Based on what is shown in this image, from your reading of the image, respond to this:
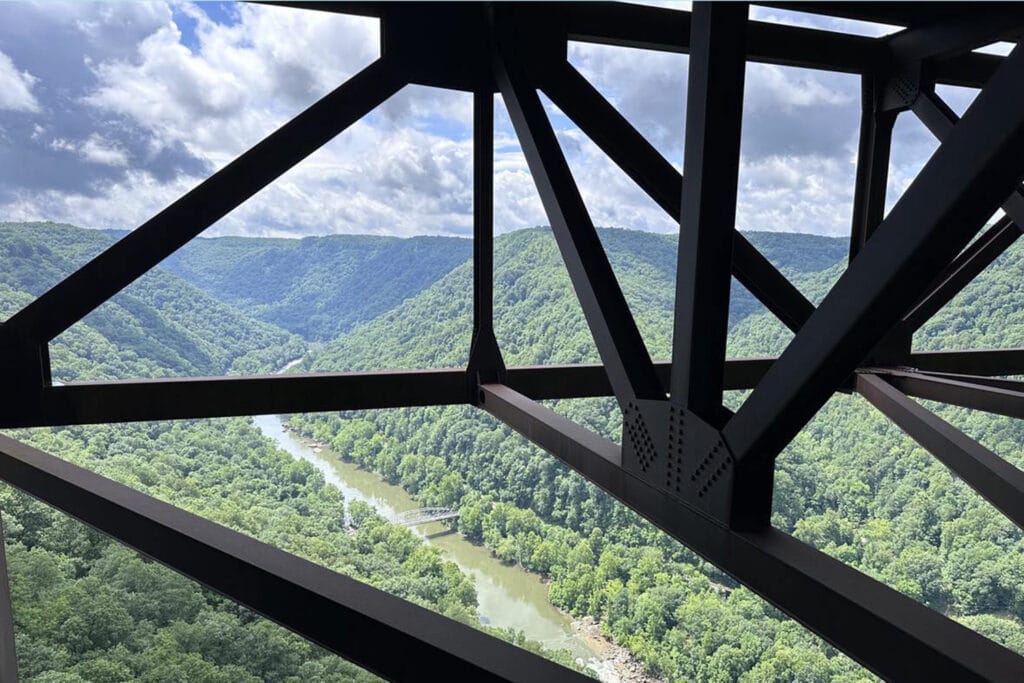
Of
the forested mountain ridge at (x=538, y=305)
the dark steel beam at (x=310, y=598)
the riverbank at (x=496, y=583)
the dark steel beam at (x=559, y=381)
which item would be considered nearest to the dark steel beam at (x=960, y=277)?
the dark steel beam at (x=559, y=381)

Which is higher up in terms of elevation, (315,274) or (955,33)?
(315,274)

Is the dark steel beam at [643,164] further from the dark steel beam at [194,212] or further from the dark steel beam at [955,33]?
the dark steel beam at [955,33]

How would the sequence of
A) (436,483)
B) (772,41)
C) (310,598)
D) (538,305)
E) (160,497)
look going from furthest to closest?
(436,483), (538,305), (160,497), (772,41), (310,598)

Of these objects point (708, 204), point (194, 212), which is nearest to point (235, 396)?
point (194, 212)

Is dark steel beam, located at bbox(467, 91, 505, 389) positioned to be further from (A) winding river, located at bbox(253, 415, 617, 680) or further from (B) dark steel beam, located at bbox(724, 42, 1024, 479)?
(A) winding river, located at bbox(253, 415, 617, 680)

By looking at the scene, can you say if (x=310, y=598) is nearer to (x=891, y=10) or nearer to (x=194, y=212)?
(x=194, y=212)

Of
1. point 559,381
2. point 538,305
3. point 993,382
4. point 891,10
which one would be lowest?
point 559,381

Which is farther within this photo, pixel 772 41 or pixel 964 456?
pixel 772 41
